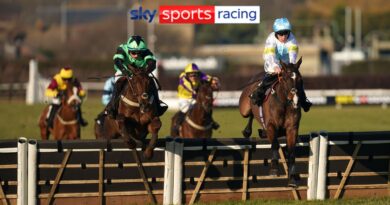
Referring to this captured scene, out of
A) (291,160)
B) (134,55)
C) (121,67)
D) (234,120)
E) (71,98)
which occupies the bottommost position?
(234,120)

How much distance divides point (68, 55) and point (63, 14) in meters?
3.27

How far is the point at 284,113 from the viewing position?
41.2 ft

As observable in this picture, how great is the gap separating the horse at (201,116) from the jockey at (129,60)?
3.25m

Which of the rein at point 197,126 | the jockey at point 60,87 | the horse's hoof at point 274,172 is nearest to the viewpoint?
the horse's hoof at point 274,172

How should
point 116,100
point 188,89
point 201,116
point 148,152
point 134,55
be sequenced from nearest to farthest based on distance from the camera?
point 148,152
point 116,100
point 134,55
point 201,116
point 188,89

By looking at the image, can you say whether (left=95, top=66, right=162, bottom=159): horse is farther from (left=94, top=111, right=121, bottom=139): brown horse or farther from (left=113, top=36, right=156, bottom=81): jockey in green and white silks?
(left=94, top=111, right=121, bottom=139): brown horse

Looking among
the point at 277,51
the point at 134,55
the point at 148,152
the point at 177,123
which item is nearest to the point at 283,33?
the point at 277,51

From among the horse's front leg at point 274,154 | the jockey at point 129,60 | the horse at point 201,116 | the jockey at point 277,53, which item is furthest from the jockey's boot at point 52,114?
the horse's front leg at point 274,154

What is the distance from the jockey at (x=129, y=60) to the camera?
12.9 m

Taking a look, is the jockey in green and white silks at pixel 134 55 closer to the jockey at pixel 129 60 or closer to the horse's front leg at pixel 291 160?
the jockey at pixel 129 60

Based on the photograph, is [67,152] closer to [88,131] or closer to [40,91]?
[88,131]

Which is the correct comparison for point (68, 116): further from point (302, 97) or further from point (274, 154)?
point (274, 154)

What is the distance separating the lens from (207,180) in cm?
1228

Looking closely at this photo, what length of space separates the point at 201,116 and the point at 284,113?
4.20 m
